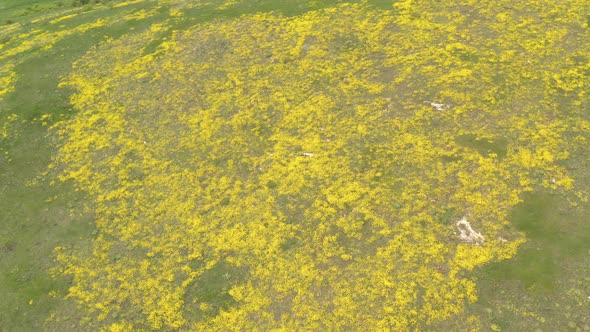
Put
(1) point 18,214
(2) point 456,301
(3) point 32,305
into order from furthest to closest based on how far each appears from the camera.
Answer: (1) point 18,214 < (3) point 32,305 < (2) point 456,301

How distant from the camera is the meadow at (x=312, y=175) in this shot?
1642 cm

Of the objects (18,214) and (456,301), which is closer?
(456,301)

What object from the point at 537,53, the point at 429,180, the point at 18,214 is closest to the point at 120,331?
the point at 18,214

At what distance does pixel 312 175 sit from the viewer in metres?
21.0

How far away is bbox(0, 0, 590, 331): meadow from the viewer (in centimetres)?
1642

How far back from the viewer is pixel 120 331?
16344 mm

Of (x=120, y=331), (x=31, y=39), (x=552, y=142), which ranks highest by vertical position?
(x=31, y=39)

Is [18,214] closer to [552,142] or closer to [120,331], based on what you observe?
[120,331]

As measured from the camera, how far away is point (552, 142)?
2077cm

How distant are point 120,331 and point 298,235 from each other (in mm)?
7372

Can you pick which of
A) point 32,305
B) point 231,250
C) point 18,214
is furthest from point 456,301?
point 18,214

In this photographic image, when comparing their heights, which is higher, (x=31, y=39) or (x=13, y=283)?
(x=31, y=39)

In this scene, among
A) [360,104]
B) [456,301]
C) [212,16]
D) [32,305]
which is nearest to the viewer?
[456,301]

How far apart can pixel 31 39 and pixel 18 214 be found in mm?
21697
